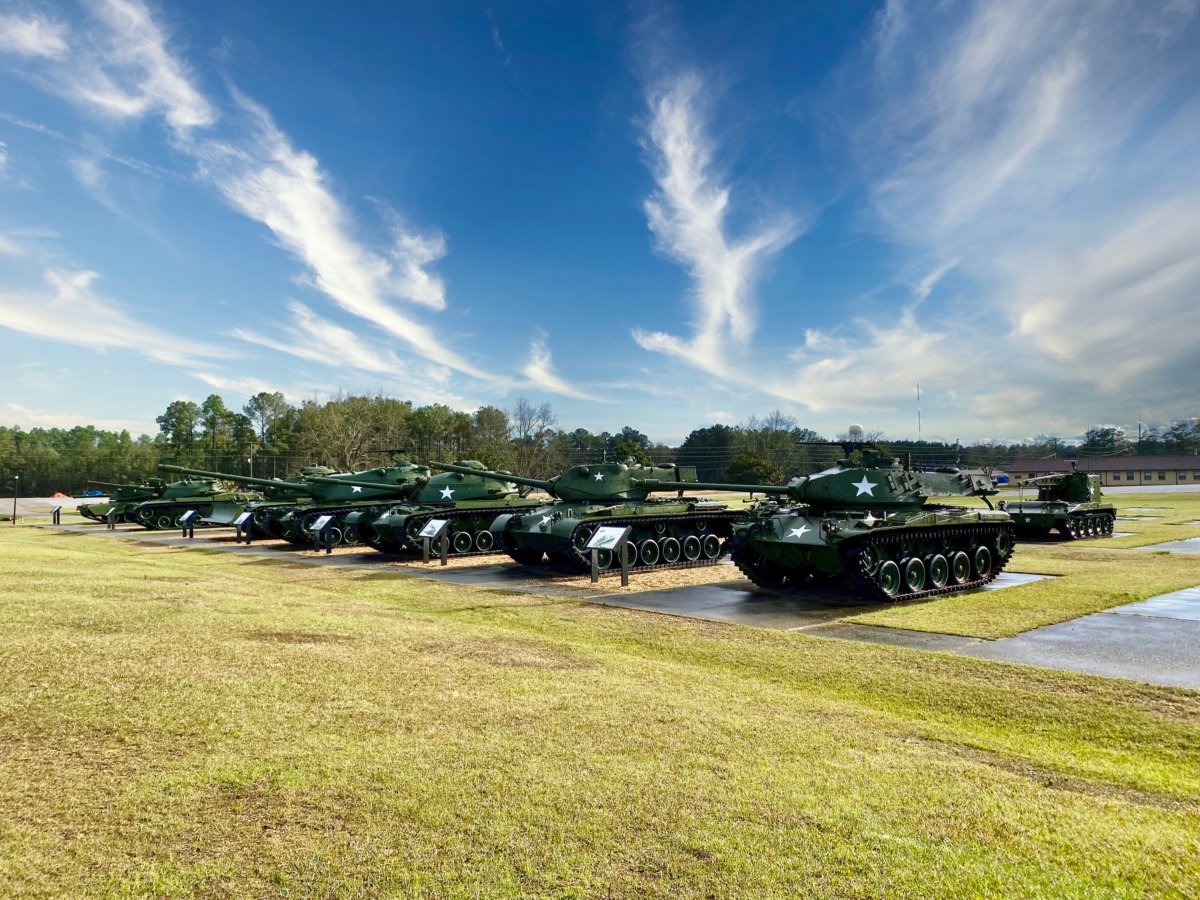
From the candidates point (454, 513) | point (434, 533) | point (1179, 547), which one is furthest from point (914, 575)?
point (1179, 547)

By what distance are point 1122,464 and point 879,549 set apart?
87.8 m

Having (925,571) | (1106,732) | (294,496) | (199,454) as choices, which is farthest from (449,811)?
(199,454)

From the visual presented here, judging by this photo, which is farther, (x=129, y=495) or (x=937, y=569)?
(x=129, y=495)

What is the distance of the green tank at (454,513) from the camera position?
777 inches

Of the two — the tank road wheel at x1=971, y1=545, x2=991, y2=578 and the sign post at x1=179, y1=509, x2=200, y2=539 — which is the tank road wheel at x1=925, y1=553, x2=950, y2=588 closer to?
the tank road wheel at x1=971, y1=545, x2=991, y2=578

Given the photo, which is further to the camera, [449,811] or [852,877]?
[449,811]

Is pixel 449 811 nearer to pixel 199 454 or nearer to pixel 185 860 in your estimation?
pixel 185 860

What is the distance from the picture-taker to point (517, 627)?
399 inches

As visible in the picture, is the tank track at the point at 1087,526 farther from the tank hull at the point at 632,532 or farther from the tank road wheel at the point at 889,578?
the tank road wheel at the point at 889,578

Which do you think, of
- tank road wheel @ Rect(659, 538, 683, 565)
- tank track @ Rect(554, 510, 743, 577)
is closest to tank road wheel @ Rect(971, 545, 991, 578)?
tank track @ Rect(554, 510, 743, 577)

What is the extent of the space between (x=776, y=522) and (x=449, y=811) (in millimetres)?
9776

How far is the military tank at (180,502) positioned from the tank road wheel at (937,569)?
25.7 metres

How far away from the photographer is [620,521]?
16.5m

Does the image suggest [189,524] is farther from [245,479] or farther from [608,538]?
[608,538]
